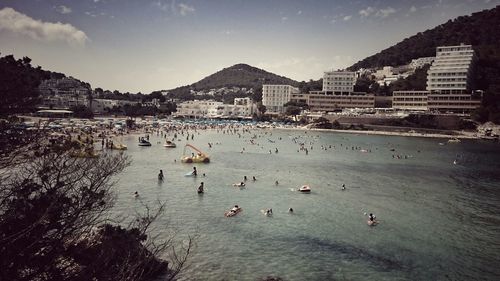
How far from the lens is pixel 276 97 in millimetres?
160375

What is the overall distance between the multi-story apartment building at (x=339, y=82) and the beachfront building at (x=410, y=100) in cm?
1753

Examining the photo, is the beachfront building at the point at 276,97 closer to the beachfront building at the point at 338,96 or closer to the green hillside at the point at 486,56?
the beachfront building at the point at 338,96

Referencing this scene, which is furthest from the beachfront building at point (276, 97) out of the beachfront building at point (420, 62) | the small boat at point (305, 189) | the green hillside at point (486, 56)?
the small boat at point (305, 189)

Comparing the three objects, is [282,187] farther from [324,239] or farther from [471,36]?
[471,36]

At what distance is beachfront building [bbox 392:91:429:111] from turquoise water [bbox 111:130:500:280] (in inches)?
3054

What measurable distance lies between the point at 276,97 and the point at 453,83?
223 feet

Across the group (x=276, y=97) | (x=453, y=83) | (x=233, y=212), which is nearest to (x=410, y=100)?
(x=453, y=83)

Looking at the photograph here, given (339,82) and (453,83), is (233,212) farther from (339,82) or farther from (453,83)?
(339,82)

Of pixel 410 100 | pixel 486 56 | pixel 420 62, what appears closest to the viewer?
pixel 410 100

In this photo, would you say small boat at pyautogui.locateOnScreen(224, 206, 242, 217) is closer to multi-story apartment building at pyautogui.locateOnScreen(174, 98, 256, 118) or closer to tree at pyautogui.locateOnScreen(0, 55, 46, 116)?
tree at pyautogui.locateOnScreen(0, 55, 46, 116)

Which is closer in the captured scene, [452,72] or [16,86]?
[16,86]

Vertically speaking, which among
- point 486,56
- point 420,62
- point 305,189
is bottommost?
point 305,189

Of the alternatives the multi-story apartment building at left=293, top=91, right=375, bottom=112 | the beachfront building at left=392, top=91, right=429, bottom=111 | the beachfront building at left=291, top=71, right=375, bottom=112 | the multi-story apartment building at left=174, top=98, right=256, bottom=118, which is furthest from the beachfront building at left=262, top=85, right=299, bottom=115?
the beachfront building at left=392, top=91, right=429, bottom=111

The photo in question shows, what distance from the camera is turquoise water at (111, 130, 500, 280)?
17.5 m
